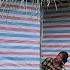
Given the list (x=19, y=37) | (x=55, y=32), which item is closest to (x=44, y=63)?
(x=55, y=32)

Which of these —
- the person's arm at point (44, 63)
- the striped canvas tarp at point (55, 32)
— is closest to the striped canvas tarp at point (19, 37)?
the person's arm at point (44, 63)

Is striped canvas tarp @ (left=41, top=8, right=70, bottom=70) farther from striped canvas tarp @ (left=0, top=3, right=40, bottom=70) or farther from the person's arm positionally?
striped canvas tarp @ (left=0, top=3, right=40, bottom=70)

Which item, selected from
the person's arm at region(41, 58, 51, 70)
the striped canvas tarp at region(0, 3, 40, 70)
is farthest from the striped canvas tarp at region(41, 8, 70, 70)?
the striped canvas tarp at region(0, 3, 40, 70)

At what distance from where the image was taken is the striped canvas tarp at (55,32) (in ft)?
18.5

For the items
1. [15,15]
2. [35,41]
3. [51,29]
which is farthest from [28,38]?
[51,29]

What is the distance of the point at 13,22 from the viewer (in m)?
4.85

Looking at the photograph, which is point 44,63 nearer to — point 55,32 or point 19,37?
point 55,32

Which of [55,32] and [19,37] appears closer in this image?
[19,37]

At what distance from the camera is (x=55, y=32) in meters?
5.71

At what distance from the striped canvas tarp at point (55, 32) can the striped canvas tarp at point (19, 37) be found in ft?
2.45

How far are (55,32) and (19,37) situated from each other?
3.35ft

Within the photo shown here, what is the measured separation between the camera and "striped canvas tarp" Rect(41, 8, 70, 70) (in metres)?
5.63

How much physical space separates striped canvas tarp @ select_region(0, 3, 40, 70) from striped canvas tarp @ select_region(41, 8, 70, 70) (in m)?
A: 0.75

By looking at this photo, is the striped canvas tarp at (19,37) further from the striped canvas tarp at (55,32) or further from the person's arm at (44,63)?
the striped canvas tarp at (55,32)
